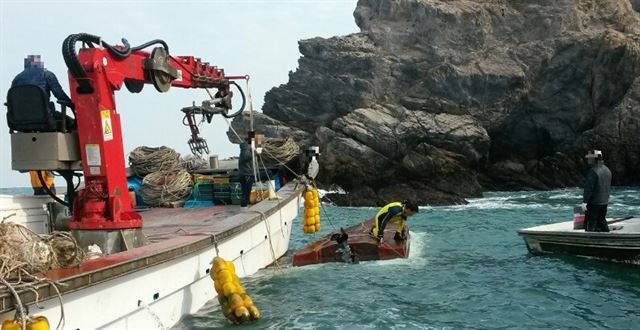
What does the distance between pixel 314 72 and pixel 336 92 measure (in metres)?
4.00

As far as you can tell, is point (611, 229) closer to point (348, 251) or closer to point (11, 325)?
point (348, 251)

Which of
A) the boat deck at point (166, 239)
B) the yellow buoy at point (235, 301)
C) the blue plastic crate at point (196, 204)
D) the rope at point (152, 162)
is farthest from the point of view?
the rope at point (152, 162)

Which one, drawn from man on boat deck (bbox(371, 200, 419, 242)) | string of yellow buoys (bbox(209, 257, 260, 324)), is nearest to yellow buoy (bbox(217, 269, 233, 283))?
string of yellow buoys (bbox(209, 257, 260, 324))

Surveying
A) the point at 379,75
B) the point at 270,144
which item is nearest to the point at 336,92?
the point at 379,75

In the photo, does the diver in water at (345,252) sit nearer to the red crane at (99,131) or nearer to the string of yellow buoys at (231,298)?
the string of yellow buoys at (231,298)

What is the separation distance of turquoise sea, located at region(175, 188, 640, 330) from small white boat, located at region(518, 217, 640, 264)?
0.19 metres

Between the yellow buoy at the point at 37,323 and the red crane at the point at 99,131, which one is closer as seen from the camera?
the yellow buoy at the point at 37,323

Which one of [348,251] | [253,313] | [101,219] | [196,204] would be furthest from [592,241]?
[101,219]

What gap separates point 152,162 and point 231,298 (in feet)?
27.5

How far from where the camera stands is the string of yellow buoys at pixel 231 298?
6.74 metres

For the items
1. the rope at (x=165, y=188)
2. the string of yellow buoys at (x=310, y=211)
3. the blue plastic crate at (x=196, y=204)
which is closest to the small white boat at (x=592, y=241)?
the string of yellow buoys at (x=310, y=211)

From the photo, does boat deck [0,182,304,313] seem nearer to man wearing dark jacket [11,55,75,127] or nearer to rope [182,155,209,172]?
man wearing dark jacket [11,55,75,127]

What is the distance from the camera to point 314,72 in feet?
167

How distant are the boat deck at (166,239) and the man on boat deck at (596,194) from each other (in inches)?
236
